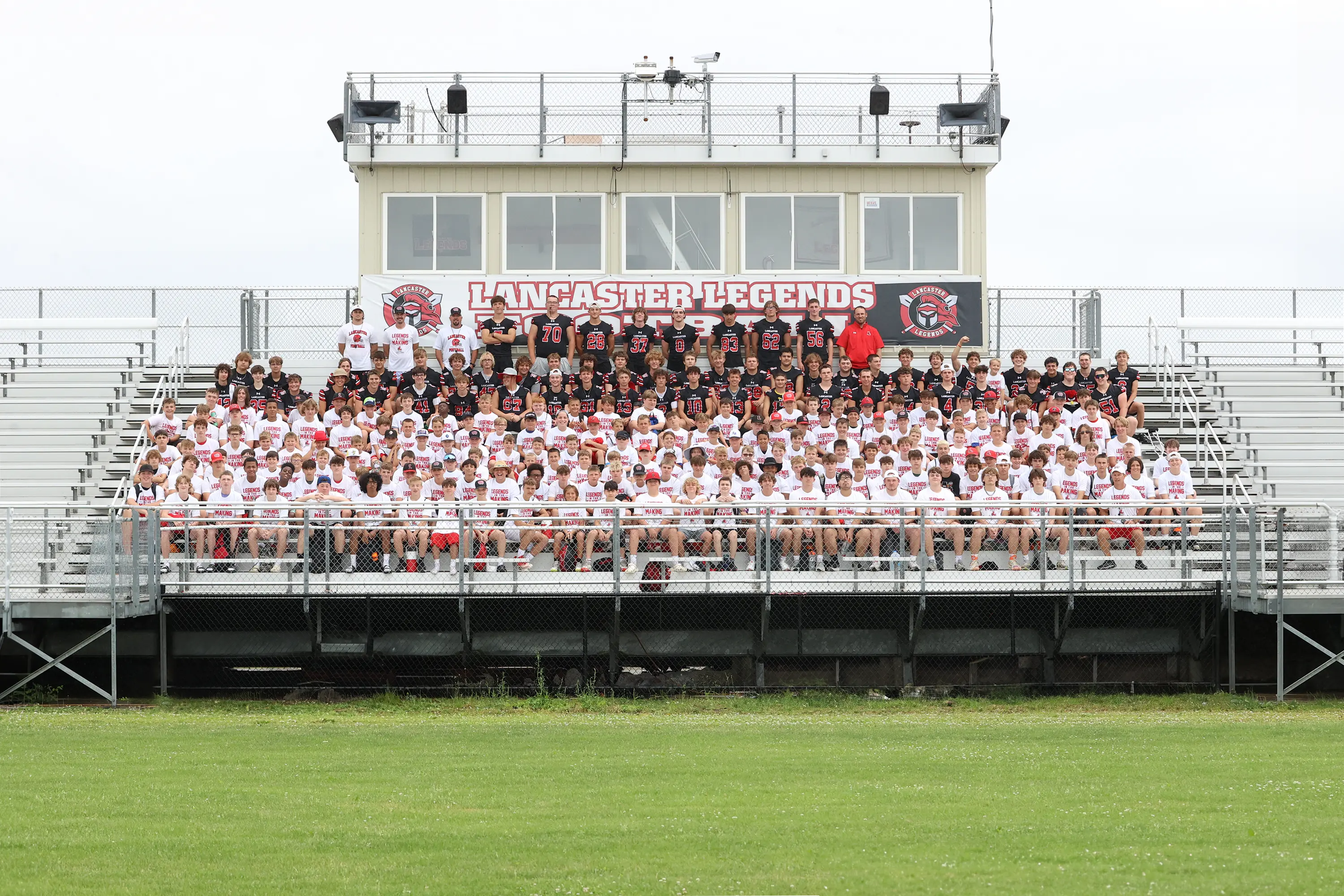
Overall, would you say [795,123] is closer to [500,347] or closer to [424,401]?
[500,347]

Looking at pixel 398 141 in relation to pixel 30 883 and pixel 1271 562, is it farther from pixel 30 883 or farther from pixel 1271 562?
pixel 30 883

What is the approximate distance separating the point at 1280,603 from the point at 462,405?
10425 millimetres

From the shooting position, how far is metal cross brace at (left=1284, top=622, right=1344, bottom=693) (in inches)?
687

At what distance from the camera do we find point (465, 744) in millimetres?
14094

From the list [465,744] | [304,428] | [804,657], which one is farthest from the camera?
[304,428]

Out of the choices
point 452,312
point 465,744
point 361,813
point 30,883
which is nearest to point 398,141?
point 452,312

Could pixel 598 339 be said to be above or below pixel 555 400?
above

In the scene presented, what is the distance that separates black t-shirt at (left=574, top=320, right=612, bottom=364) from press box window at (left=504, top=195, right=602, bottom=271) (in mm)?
2221

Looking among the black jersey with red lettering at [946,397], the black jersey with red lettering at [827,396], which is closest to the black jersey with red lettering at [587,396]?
the black jersey with red lettering at [827,396]

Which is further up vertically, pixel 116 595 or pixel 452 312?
pixel 452 312

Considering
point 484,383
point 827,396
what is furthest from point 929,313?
point 484,383

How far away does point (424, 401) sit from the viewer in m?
22.6

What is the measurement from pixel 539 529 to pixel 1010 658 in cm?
559

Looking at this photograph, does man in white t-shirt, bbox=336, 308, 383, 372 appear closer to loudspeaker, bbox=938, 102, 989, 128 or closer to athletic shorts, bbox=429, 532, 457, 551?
athletic shorts, bbox=429, 532, 457, 551
